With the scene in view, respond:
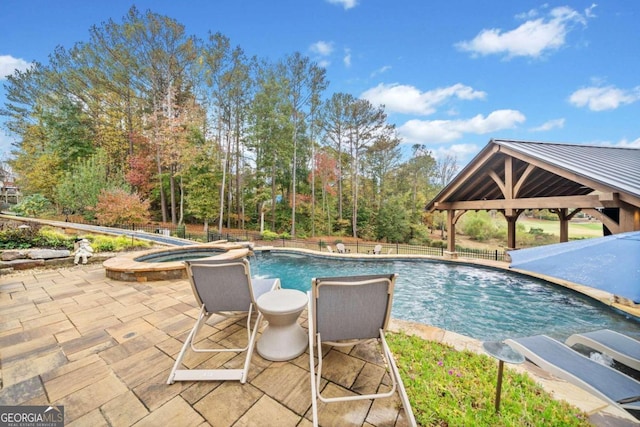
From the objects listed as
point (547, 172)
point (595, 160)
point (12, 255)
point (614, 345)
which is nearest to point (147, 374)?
point (614, 345)

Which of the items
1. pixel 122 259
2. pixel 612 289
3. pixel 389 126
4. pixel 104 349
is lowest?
pixel 104 349

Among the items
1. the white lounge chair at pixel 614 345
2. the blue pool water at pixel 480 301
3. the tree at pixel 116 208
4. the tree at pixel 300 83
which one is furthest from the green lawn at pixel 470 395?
the tree at pixel 300 83

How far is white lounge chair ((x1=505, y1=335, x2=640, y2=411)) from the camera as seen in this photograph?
5.69 feet

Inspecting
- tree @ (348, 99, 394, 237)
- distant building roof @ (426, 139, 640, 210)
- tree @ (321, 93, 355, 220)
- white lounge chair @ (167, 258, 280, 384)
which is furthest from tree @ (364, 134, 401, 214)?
white lounge chair @ (167, 258, 280, 384)

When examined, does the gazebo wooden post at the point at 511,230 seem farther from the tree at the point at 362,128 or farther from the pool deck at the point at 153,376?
the tree at the point at 362,128

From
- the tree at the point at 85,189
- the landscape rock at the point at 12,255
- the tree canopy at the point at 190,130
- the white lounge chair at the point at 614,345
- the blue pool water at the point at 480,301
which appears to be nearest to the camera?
the white lounge chair at the point at 614,345

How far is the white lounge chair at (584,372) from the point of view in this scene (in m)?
1.73

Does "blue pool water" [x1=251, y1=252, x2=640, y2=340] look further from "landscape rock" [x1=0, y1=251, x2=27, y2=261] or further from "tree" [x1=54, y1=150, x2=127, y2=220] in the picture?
"tree" [x1=54, y1=150, x2=127, y2=220]

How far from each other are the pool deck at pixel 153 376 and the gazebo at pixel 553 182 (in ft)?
14.5

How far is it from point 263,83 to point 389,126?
9.81m

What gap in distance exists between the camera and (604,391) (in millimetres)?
1777

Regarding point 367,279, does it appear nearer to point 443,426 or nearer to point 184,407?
point 443,426

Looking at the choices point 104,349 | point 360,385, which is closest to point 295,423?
point 360,385

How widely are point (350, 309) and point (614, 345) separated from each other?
3061 millimetres
